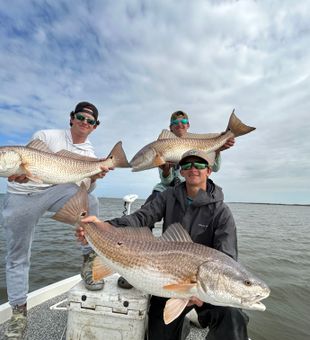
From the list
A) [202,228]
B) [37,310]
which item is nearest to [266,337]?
[202,228]

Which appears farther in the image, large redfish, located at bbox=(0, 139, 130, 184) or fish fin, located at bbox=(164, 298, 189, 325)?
large redfish, located at bbox=(0, 139, 130, 184)

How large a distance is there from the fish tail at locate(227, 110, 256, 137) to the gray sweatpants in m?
3.23

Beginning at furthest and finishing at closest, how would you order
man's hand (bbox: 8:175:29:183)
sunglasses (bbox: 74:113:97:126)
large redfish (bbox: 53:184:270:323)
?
sunglasses (bbox: 74:113:97:126) < man's hand (bbox: 8:175:29:183) < large redfish (bbox: 53:184:270:323)

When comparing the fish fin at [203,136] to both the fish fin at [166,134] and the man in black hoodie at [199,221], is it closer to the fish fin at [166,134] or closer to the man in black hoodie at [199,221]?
the fish fin at [166,134]

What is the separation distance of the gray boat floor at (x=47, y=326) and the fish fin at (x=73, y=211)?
6.33 ft

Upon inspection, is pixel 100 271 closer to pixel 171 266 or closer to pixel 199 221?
pixel 171 266

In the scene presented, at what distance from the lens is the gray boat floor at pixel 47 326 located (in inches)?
175

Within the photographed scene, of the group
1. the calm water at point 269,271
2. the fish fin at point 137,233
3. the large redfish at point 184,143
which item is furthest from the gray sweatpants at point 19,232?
the calm water at point 269,271

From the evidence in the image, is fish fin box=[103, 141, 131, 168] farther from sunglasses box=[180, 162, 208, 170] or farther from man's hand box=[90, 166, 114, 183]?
sunglasses box=[180, 162, 208, 170]

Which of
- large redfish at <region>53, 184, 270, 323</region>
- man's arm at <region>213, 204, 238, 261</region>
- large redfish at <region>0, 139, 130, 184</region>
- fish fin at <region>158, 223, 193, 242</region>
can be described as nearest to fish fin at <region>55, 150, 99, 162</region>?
large redfish at <region>0, 139, 130, 184</region>

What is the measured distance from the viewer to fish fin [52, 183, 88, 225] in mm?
3635

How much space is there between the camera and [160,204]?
451 centimetres

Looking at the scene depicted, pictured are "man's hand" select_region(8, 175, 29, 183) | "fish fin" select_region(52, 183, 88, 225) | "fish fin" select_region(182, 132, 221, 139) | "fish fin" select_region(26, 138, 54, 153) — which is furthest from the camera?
"fish fin" select_region(182, 132, 221, 139)

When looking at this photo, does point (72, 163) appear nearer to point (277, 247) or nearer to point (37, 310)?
point (37, 310)
